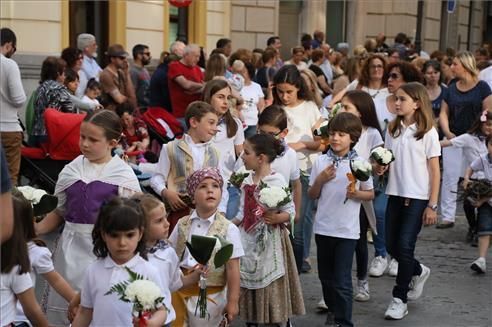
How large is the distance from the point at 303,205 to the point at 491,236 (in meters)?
2.23

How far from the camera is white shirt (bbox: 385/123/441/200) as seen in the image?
282 inches

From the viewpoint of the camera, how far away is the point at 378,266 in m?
8.62

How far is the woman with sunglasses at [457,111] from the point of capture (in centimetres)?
1091

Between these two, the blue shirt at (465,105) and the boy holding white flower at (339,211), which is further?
the blue shirt at (465,105)

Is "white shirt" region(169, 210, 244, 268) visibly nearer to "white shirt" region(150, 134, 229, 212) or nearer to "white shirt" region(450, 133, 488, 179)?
"white shirt" region(150, 134, 229, 212)

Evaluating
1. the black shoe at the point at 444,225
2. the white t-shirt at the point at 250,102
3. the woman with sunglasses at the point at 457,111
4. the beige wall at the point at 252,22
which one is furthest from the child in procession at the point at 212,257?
the beige wall at the point at 252,22

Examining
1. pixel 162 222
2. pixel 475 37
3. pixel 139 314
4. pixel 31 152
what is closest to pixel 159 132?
pixel 31 152

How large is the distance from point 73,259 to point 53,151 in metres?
3.36

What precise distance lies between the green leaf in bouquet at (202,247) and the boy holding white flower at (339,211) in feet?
5.85

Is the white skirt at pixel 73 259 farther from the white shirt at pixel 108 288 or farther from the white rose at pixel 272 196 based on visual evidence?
the white rose at pixel 272 196

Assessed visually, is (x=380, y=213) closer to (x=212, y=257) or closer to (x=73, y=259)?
Answer: (x=212, y=257)

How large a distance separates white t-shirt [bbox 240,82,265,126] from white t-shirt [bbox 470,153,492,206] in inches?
126

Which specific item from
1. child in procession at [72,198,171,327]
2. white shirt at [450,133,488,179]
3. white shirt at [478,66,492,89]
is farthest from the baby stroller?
white shirt at [478,66,492,89]

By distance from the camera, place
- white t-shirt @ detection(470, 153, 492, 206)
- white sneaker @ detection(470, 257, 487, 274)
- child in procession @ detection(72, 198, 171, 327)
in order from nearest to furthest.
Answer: child in procession @ detection(72, 198, 171, 327)
white sneaker @ detection(470, 257, 487, 274)
white t-shirt @ detection(470, 153, 492, 206)
